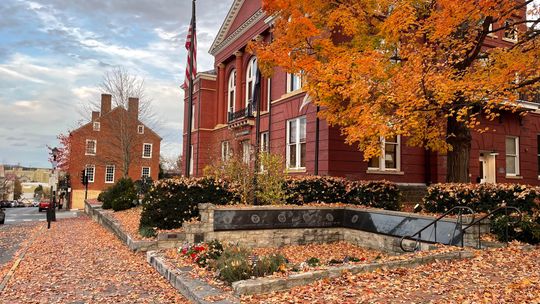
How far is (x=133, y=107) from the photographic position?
111 ft

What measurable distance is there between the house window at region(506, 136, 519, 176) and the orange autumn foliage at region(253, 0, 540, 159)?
9.54 meters

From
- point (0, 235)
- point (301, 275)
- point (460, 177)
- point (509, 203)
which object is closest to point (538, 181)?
point (460, 177)

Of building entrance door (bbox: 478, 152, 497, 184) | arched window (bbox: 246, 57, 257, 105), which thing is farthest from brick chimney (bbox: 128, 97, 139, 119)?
building entrance door (bbox: 478, 152, 497, 184)

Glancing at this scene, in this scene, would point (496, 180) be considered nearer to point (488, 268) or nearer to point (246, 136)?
point (246, 136)

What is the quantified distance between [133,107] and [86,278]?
26.4m

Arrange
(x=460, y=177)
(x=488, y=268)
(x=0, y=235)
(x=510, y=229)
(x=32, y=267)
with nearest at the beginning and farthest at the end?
(x=488, y=268) → (x=510, y=229) → (x=32, y=267) → (x=460, y=177) → (x=0, y=235)

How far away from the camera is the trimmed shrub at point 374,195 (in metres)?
14.6

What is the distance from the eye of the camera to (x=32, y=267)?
34.2ft

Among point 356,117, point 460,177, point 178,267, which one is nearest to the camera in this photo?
point 178,267

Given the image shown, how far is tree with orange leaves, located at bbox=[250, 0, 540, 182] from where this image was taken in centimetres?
1104

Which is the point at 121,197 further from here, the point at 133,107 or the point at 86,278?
the point at 86,278

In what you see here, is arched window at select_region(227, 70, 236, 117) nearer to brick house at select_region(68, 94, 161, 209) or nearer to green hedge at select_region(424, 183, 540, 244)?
brick house at select_region(68, 94, 161, 209)

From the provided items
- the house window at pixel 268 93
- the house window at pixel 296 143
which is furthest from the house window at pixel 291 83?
the house window at pixel 296 143

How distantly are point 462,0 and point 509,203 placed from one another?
5.31 metres
